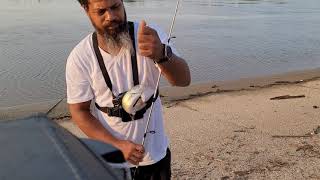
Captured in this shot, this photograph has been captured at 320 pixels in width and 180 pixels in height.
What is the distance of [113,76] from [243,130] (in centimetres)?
464

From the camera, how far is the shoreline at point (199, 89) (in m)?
9.45

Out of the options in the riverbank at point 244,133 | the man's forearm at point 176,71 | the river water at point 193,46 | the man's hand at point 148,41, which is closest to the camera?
the man's hand at point 148,41

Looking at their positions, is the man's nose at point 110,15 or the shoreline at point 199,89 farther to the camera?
the shoreline at point 199,89

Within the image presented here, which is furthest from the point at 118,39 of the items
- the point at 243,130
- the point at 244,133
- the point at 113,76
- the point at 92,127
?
the point at 243,130

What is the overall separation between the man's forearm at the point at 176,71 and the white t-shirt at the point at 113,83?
13 cm

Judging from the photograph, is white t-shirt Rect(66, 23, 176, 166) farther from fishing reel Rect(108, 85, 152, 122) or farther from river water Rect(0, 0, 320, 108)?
river water Rect(0, 0, 320, 108)

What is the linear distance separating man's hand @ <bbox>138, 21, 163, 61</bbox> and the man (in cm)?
12

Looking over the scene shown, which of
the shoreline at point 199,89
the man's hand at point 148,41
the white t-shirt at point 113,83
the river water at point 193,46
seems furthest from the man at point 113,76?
the river water at point 193,46

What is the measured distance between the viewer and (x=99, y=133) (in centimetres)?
275

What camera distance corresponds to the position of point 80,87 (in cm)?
276

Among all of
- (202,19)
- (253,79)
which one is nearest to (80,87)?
(253,79)

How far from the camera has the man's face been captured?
8.57ft

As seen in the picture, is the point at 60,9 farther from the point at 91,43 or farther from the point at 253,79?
the point at 91,43

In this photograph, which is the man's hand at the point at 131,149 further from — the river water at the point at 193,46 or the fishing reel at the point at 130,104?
the river water at the point at 193,46
